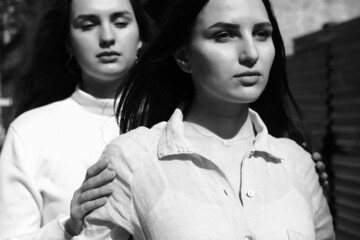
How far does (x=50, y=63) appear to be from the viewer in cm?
365

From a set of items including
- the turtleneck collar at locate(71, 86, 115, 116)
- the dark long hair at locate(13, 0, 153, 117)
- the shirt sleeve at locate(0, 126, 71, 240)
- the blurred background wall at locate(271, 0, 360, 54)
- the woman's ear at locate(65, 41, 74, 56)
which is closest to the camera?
the shirt sleeve at locate(0, 126, 71, 240)

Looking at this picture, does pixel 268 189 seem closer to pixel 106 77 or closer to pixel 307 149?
pixel 307 149

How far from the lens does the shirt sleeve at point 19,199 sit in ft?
8.99

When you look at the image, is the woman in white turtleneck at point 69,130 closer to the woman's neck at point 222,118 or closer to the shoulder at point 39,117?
the shoulder at point 39,117

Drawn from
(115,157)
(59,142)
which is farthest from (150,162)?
(59,142)

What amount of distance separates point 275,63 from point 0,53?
1189cm

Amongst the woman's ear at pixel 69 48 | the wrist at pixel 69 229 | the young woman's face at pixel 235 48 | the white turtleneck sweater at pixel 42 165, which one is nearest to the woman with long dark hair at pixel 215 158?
the young woman's face at pixel 235 48

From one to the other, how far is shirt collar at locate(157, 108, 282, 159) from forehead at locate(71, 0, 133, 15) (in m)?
0.87

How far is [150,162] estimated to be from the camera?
2.17 meters

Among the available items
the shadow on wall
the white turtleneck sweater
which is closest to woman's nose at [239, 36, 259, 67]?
the white turtleneck sweater

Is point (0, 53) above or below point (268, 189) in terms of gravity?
below

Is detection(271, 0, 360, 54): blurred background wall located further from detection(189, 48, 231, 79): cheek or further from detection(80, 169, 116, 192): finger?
detection(80, 169, 116, 192): finger

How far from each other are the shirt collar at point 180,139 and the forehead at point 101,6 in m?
0.87

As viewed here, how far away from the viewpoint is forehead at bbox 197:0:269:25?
2.11 meters
